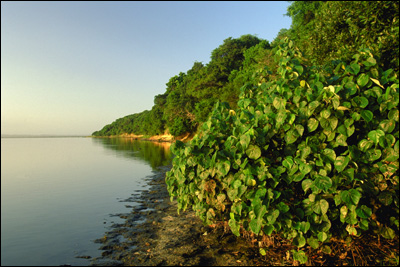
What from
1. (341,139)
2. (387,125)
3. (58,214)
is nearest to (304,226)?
(341,139)

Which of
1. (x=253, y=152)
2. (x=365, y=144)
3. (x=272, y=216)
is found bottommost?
(x=272, y=216)

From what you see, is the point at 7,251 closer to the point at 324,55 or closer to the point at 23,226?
the point at 23,226

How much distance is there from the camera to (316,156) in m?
4.70

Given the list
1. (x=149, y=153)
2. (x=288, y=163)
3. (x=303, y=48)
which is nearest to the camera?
(x=288, y=163)

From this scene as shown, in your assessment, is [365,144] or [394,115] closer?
[394,115]

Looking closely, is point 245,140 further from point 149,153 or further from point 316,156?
point 149,153

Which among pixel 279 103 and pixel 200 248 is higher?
pixel 279 103

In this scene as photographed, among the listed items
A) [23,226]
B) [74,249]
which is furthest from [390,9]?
[23,226]

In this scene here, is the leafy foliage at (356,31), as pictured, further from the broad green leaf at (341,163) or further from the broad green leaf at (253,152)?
the broad green leaf at (253,152)

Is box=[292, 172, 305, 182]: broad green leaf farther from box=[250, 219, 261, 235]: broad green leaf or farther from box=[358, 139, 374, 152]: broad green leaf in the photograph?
box=[358, 139, 374, 152]: broad green leaf

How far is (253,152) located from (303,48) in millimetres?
14433

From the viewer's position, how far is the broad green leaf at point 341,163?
4300 mm

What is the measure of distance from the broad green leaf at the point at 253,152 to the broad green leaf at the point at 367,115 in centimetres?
192

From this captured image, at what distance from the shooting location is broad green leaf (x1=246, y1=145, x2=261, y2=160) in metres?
4.86
